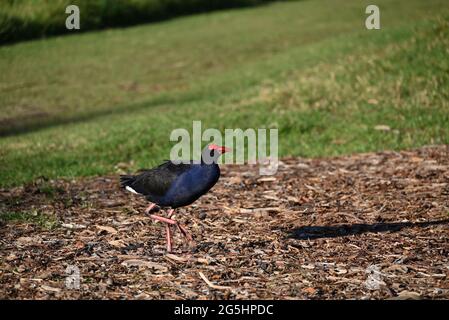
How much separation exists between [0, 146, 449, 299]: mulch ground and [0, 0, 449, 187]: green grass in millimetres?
2167

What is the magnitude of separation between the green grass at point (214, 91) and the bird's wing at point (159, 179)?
3.67 metres

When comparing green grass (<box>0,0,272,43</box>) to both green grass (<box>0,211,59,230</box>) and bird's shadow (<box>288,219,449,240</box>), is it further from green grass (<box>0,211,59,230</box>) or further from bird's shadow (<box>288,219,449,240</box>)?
bird's shadow (<box>288,219,449,240</box>)

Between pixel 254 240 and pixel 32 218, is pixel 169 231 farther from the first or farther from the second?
pixel 32 218

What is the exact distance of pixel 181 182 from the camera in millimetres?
7156

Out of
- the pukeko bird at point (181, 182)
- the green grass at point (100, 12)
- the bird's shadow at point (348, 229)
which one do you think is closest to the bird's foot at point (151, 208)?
the pukeko bird at point (181, 182)

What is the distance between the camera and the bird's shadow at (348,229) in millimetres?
7793

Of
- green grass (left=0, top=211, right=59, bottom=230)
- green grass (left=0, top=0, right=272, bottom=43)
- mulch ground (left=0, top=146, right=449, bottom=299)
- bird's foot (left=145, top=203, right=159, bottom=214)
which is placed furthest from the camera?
green grass (left=0, top=0, right=272, bottom=43)

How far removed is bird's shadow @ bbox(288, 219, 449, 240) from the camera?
7793 millimetres

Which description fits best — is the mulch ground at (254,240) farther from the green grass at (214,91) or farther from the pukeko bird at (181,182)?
the green grass at (214,91)

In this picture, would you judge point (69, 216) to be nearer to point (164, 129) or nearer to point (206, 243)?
point (206, 243)

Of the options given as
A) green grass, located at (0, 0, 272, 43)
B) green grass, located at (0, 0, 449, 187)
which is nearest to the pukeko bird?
green grass, located at (0, 0, 449, 187)

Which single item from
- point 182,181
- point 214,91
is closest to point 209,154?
point 182,181

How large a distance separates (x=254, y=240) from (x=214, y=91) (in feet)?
39.3

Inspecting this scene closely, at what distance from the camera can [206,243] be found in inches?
300
